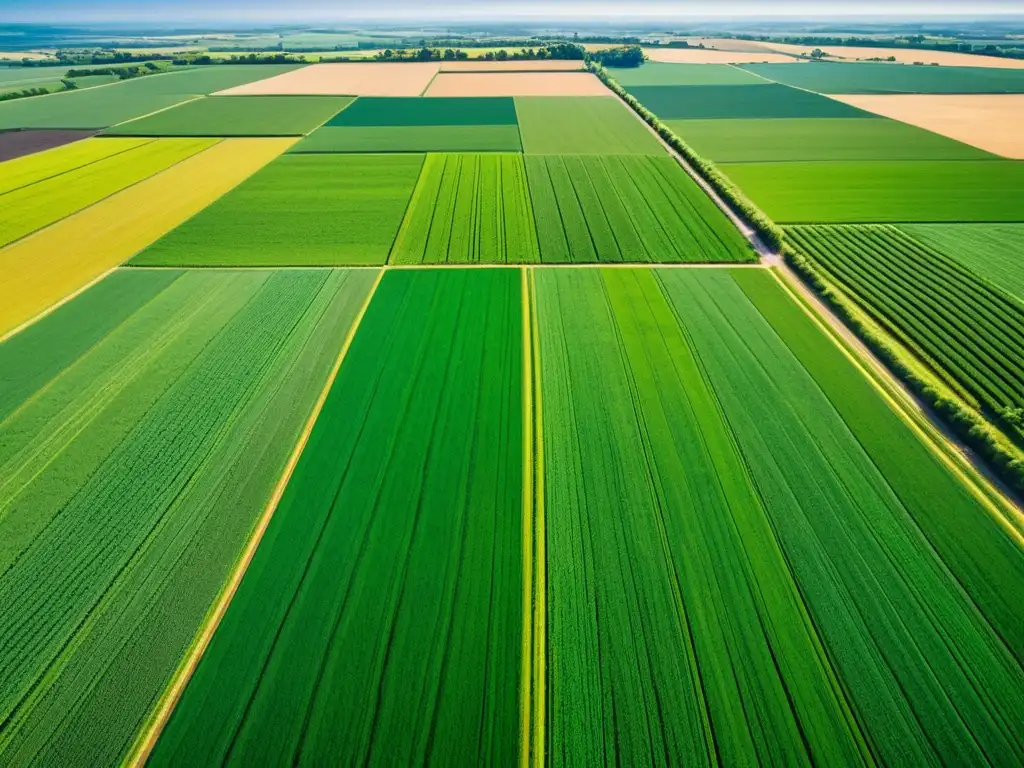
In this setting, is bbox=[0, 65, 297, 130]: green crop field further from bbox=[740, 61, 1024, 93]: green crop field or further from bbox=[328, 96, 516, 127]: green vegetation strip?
bbox=[740, 61, 1024, 93]: green crop field

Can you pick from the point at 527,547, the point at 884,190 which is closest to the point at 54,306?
the point at 527,547

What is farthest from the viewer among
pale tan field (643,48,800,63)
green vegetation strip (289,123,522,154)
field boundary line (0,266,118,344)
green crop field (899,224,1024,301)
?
pale tan field (643,48,800,63)

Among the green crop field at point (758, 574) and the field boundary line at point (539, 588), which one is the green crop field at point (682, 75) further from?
the field boundary line at point (539, 588)

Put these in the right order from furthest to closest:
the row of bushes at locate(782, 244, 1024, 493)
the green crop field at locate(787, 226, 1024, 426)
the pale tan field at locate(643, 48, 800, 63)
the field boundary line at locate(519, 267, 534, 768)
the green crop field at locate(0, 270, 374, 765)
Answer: the pale tan field at locate(643, 48, 800, 63), the green crop field at locate(787, 226, 1024, 426), the row of bushes at locate(782, 244, 1024, 493), the green crop field at locate(0, 270, 374, 765), the field boundary line at locate(519, 267, 534, 768)

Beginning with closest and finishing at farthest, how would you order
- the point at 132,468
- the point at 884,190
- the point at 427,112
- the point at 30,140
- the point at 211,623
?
the point at 211,623 → the point at 132,468 → the point at 884,190 → the point at 30,140 → the point at 427,112

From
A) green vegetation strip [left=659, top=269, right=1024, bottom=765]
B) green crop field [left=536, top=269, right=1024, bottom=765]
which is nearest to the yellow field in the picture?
green crop field [left=536, top=269, right=1024, bottom=765]

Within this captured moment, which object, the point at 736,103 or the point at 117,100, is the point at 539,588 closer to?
the point at 736,103
